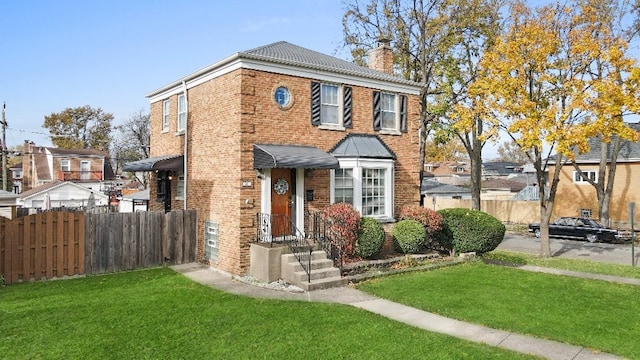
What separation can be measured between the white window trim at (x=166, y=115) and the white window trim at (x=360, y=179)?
756cm

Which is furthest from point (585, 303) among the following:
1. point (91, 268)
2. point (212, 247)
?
point (91, 268)

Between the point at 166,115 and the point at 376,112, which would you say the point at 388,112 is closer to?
the point at 376,112

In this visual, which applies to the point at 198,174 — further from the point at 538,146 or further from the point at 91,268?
the point at 538,146

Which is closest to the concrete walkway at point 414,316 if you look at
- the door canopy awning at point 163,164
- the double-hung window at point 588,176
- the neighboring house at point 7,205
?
the door canopy awning at point 163,164

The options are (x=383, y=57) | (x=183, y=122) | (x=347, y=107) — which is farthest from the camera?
(x=383, y=57)

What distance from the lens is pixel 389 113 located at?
1662cm

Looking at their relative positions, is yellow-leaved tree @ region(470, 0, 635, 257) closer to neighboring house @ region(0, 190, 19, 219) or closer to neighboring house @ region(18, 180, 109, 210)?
neighboring house @ region(0, 190, 19, 219)

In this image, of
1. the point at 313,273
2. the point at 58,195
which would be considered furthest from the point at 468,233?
the point at 58,195

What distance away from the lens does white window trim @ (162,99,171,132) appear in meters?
17.5

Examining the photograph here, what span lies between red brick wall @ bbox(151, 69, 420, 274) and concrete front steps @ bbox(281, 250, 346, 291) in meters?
1.47

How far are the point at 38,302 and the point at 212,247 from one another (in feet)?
17.5

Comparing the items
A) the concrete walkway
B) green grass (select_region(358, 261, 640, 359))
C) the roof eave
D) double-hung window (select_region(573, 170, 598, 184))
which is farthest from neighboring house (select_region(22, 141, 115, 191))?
double-hung window (select_region(573, 170, 598, 184))

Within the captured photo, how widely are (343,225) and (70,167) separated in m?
48.3

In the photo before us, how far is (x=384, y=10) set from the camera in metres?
25.7
